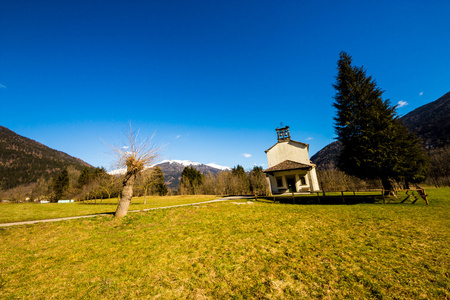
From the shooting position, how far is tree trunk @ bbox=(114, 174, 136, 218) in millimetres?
10906

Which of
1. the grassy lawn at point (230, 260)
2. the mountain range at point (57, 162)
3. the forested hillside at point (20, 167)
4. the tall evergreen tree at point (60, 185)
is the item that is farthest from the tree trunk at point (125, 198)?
the forested hillside at point (20, 167)

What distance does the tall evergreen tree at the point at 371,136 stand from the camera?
15.7 meters

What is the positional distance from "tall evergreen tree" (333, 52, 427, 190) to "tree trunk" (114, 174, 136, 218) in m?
20.1

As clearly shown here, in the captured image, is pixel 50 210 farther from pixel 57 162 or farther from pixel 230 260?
pixel 57 162

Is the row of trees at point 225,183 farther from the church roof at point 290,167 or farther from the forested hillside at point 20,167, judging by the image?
the forested hillside at point 20,167

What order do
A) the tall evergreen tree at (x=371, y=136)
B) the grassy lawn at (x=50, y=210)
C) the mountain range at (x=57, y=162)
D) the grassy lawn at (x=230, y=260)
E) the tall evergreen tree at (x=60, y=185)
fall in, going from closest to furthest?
the grassy lawn at (x=230, y=260), the grassy lawn at (x=50, y=210), the tall evergreen tree at (x=371, y=136), the tall evergreen tree at (x=60, y=185), the mountain range at (x=57, y=162)

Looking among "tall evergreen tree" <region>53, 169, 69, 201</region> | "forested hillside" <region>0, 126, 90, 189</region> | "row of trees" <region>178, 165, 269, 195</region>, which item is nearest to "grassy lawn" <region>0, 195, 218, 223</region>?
"tall evergreen tree" <region>53, 169, 69, 201</region>

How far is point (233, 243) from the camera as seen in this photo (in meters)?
7.09

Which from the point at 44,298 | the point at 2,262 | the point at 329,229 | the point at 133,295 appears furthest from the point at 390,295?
the point at 2,262

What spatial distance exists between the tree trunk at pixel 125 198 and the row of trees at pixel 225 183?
56549 mm

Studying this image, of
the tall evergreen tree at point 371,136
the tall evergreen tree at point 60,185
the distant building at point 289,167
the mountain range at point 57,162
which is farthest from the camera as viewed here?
the mountain range at point 57,162

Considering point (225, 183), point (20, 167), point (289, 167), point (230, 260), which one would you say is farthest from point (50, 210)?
point (20, 167)

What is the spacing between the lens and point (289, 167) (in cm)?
2595

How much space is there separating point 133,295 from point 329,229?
8.73 meters
